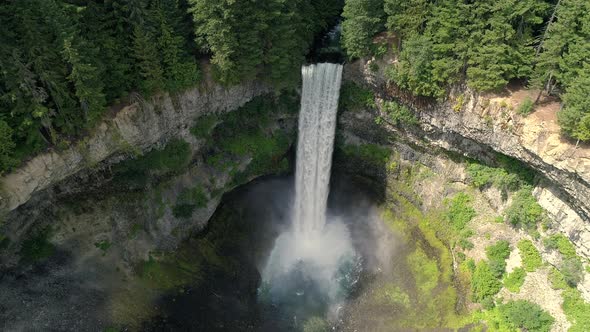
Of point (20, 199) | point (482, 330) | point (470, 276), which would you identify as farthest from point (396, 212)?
point (20, 199)

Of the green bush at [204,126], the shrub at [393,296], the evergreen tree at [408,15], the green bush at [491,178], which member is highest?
the evergreen tree at [408,15]

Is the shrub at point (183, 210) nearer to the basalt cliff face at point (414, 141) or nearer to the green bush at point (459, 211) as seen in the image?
the basalt cliff face at point (414, 141)

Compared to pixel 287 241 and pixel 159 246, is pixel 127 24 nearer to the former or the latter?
pixel 159 246

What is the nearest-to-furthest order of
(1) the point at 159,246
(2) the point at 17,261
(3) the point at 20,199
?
(3) the point at 20,199 → (2) the point at 17,261 → (1) the point at 159,246

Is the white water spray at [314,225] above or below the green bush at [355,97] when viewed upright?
below

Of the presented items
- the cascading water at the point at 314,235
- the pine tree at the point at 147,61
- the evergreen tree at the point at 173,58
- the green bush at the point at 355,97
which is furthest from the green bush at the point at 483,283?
the pine tree at the point at 147,61

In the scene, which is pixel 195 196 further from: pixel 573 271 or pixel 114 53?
pixel 573 271

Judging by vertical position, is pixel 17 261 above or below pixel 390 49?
below

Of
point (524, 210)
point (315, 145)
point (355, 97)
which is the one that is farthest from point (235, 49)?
point (524, 210)
